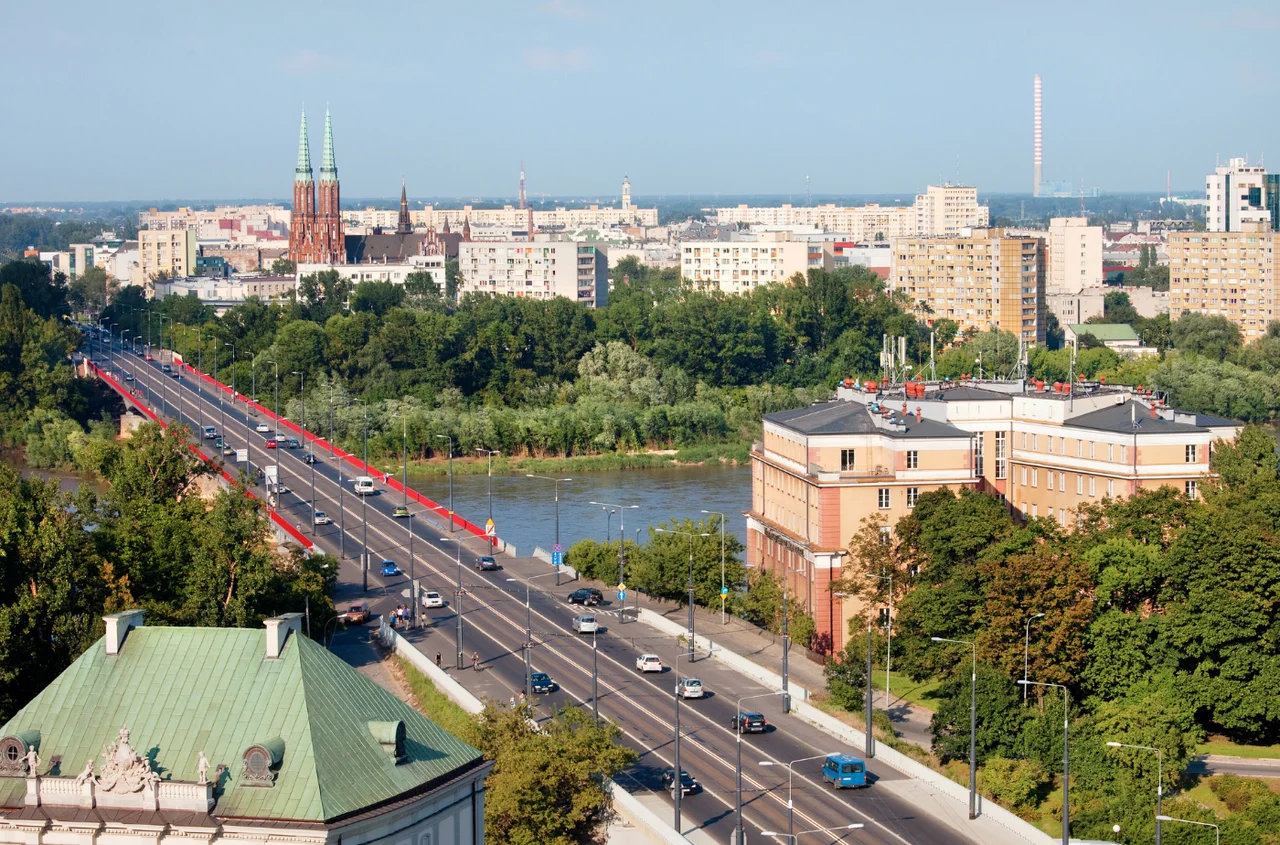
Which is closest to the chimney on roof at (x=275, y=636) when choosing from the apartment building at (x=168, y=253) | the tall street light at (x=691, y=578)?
the tall street light at (x=691, y=578)

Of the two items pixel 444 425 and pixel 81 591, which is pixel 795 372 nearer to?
pixel 444 425

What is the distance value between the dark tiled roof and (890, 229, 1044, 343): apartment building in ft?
237

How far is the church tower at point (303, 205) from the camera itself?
174m

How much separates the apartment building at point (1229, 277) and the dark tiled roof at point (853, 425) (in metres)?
76.7

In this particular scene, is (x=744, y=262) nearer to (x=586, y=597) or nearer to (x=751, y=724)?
(x=586, y=597)

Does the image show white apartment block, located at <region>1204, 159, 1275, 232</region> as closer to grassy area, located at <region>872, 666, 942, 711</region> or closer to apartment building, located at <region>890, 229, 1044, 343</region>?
apartment building, located at <region>890, 229, 1044, 343</region>

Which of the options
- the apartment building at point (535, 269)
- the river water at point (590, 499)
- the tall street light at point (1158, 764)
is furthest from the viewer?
the apartment building at point (535, 269)

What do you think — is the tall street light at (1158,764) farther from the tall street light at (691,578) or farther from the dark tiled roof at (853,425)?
the dark tiled roof at (853,425)

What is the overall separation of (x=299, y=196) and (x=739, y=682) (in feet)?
443

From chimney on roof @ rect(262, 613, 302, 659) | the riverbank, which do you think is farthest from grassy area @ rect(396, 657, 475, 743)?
the riverbank

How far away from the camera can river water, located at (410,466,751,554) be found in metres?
69.2

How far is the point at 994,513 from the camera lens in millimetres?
48469

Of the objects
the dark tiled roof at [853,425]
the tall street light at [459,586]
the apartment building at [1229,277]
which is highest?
the apartment building at [1229,277]

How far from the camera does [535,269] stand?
14562cm
